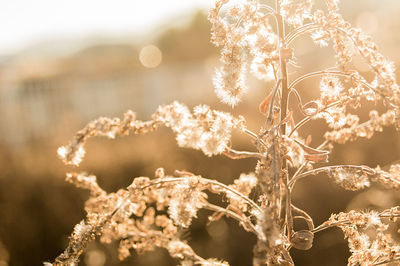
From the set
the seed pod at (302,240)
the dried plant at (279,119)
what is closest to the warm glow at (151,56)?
the dried plant at (279,119)

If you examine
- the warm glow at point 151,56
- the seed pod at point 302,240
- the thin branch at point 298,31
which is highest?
the warm glow at point 151,56

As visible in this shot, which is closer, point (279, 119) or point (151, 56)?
point (279, 119)

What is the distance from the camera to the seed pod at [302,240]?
1.10 m

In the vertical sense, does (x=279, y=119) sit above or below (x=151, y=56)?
below

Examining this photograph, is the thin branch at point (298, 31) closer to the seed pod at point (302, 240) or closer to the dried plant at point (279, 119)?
the dried plant at point (279, 119)

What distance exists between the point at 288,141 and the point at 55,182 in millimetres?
4028

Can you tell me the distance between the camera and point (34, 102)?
41.0 feet

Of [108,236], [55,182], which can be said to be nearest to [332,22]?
[108,236]

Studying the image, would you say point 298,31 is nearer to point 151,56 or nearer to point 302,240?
point 302,240

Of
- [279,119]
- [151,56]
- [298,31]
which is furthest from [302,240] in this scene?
[151,56]

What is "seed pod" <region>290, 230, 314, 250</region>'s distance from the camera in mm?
1097

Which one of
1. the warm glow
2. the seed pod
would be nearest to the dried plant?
the seed pod

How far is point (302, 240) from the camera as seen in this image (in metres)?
1.10

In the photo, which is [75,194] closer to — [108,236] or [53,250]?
[53,250]
